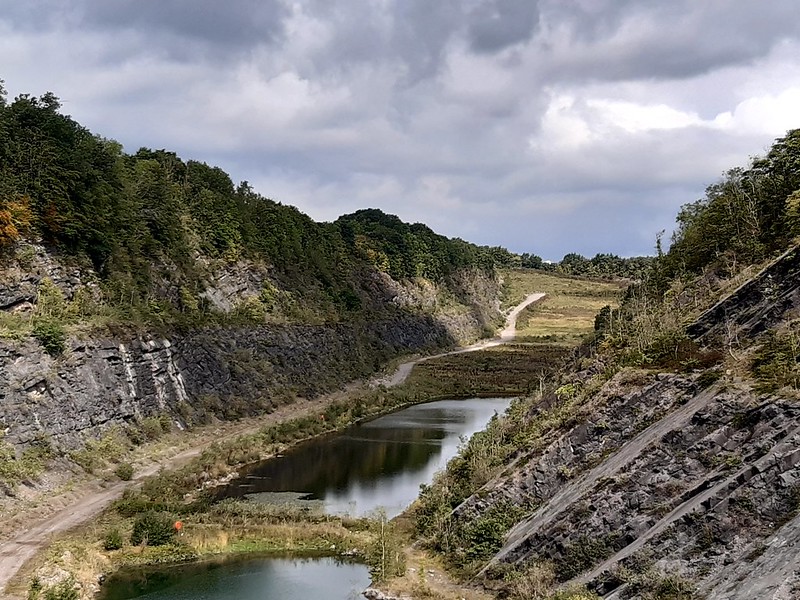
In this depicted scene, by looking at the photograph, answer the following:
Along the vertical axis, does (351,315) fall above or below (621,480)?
above

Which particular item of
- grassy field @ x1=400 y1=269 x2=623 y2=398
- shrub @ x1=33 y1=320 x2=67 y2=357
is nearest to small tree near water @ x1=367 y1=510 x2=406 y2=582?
grassy field @ x1=400 y1=269 x2=623 y2=398

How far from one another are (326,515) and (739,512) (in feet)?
81.4

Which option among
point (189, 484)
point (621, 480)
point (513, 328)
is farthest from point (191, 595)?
point (513, 328)

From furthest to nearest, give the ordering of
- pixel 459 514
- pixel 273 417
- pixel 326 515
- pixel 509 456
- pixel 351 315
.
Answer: pixel 351 315 < pixel 273 417 < pixel 326 515 < pixel 509 456 < pixel 459 514

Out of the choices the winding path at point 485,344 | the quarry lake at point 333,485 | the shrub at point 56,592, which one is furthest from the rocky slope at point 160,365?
the shrub at point 56,592

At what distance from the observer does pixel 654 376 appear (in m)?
29.5

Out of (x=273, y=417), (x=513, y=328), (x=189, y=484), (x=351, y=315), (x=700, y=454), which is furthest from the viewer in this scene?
(x=513, y=328)

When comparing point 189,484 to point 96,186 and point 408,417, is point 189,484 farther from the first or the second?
point 408,417

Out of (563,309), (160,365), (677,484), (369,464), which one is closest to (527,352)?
(563,309)

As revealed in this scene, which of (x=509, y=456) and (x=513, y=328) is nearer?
(x=509, y=456)

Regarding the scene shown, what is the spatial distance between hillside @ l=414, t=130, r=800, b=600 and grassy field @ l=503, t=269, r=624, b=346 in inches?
3690

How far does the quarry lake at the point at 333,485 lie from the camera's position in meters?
29.8

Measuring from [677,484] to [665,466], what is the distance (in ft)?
3.06

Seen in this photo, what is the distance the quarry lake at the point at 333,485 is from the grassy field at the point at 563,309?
57.7 m
